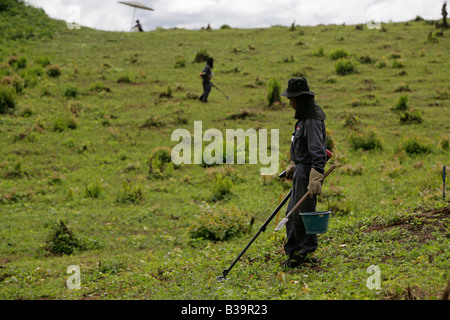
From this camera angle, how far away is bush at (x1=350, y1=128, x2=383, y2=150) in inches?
580

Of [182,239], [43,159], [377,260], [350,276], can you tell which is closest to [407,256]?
[377,260]

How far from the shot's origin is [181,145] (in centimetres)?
1633

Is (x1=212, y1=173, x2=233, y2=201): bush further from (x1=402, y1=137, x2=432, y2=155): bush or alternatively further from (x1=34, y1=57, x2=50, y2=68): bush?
(x1=34, y1=57, x2=50, y2=68): bush

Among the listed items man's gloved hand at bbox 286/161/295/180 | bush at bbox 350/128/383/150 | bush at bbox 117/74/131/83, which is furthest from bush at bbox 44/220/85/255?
bush at bbox 117/74/131/83

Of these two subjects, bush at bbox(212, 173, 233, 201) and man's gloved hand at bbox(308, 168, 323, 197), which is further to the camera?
bush at bbox(212, 173, 233, 201)

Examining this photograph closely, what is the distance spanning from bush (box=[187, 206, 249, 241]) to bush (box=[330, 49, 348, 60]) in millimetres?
18006

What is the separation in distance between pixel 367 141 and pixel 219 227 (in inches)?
288

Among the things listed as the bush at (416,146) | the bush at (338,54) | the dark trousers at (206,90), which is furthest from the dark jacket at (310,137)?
the bush at (338,54)

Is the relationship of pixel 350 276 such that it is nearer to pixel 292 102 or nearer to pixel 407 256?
pixel 407 256

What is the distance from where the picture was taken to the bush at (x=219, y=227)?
9562 mm

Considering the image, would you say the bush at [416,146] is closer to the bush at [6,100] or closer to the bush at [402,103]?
the bush at [402,103]

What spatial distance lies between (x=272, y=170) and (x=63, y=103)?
36.5ft

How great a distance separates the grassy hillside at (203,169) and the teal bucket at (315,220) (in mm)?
586

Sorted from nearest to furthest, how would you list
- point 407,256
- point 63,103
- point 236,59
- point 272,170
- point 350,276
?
point 350,276, point 407,256, point 272,170, point 63,103, point 236,59
